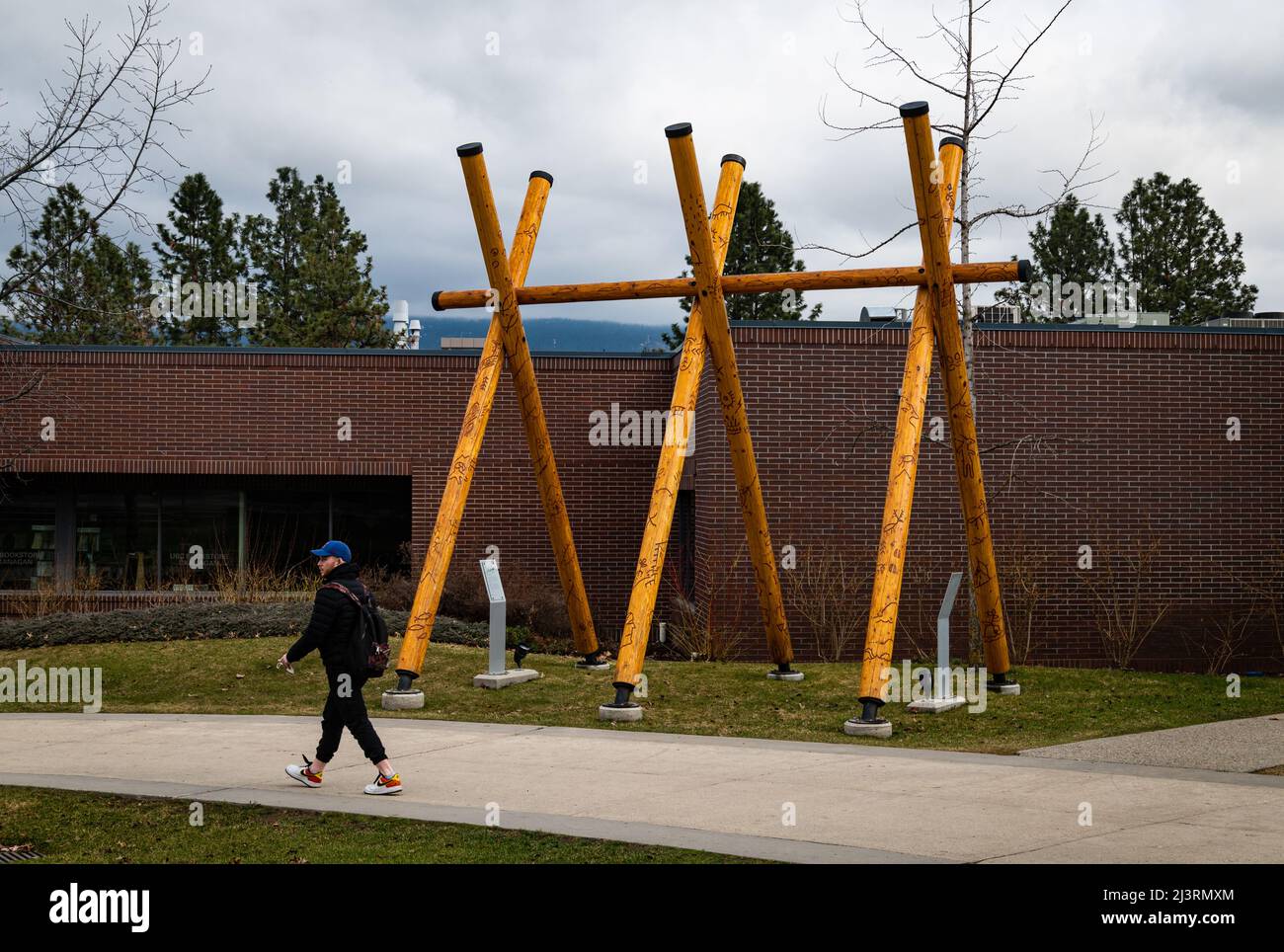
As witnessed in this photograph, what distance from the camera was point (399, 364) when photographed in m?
22.5

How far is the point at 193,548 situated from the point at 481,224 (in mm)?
12862

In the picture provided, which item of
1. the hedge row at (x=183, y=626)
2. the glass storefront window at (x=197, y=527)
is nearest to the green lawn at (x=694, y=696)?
the hedge row at (x=183, y=626)

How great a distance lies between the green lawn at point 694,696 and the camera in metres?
11.7

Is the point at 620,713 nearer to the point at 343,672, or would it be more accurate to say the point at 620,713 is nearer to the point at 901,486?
the point at 901,486

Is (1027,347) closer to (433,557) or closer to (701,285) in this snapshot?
(701,285)

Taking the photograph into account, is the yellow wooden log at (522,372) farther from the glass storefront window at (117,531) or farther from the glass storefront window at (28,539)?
the glass storefront window at (28,539)

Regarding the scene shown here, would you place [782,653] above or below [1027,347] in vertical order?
below

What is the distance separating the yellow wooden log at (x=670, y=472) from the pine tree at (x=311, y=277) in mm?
29351

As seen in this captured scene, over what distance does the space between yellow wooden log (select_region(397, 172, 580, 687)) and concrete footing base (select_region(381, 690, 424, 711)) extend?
11cm

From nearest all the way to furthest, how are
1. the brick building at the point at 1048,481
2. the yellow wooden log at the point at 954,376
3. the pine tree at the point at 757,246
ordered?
1. the yellow wooden log at the point at 954,376
2. the brick building at the point at 1048,481
3. the pine tree at the point at 757,246

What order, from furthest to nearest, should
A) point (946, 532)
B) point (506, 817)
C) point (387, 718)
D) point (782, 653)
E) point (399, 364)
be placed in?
point (399, 364) < point (946, 532) < point (782, 653) < point (387, 718) < point (506, 817)

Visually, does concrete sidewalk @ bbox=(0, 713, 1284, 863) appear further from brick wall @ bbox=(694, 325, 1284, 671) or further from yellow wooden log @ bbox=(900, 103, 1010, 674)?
brick wall @ bbox=(694, 325, 1284, 671)

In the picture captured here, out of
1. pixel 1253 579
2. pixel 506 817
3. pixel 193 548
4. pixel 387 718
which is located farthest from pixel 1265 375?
pixel 193 548
